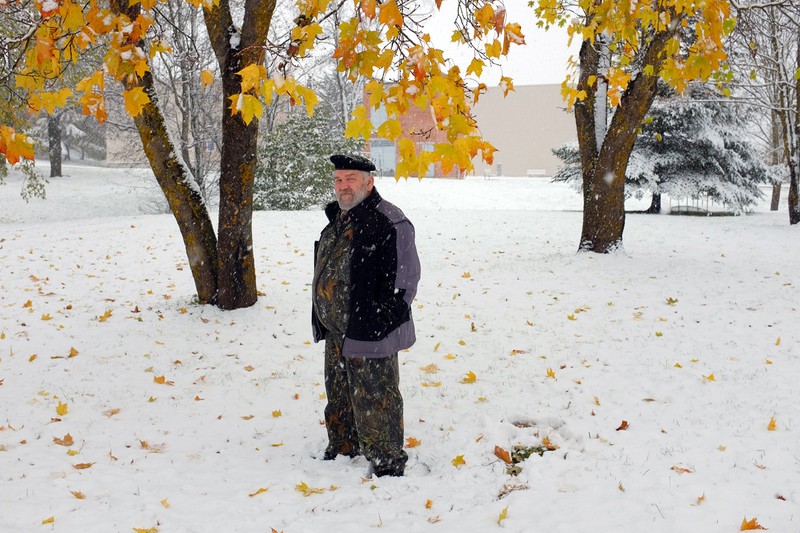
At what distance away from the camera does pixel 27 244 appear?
12.3 m

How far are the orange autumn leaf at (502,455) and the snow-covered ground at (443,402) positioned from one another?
70mm

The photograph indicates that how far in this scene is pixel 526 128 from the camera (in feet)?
175

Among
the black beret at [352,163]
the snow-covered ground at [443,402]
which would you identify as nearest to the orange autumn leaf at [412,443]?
the snow-covered ground at [443,402]

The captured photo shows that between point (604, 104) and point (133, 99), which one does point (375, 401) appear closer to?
point (133, 99)

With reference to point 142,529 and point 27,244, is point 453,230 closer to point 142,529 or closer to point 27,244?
point 27,244

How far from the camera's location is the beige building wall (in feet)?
173

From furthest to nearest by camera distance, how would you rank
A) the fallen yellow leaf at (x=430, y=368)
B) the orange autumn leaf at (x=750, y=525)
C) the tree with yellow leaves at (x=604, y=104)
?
the tree with yellow leaves at (x=604, y=104), the fallen yellow leaf at (x=430, y=368), the orange autumn leaf at (x=750, y=525)

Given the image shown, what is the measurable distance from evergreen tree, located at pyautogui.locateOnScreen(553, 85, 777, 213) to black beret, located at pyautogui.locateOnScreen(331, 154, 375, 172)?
17.3 m

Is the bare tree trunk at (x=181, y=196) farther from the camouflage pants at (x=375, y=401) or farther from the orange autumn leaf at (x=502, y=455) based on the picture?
the orange autumn leaf at (x=502, y=455)

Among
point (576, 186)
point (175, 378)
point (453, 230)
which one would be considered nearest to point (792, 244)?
point (453, 230)

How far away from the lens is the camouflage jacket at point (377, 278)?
3477mm

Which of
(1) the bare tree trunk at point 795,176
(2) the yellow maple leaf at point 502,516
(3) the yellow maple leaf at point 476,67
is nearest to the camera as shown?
(2) the yellow maple leaf at point 502,516

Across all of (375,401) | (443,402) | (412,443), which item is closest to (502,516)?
(375,401)

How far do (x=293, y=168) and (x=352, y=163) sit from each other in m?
18.1
